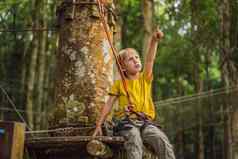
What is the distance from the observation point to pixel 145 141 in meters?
3.67

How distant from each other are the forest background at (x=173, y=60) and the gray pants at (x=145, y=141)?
225 inches

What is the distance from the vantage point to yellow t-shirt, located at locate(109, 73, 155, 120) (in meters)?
3.80

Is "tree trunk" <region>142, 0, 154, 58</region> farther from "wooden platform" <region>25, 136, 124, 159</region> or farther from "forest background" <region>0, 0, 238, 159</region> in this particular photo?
"wooden platform" <region>25, 136, 124, 159</region>

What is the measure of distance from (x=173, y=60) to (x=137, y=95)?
49.3 feet

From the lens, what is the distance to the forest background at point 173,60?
39.8ft

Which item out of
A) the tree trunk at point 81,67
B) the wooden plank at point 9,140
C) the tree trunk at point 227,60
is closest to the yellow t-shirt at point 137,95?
the tree trunk at point 81,67

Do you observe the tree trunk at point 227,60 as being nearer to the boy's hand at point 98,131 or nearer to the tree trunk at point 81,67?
the tree trunk at point 81,67

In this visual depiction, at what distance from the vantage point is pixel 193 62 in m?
17.1

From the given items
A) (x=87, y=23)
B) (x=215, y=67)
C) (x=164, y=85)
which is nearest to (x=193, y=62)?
(x=164, y=85)

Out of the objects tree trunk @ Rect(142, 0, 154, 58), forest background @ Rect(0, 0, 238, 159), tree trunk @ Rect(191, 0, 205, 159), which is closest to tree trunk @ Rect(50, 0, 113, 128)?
forest background @ Rect(0, 0, 238, 159)

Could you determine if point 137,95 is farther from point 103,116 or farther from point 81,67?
point 81,67

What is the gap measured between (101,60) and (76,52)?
242 mm

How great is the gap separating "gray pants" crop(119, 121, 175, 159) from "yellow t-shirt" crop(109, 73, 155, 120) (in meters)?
0.18

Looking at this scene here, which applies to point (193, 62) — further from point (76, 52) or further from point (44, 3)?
point (76, 52)
